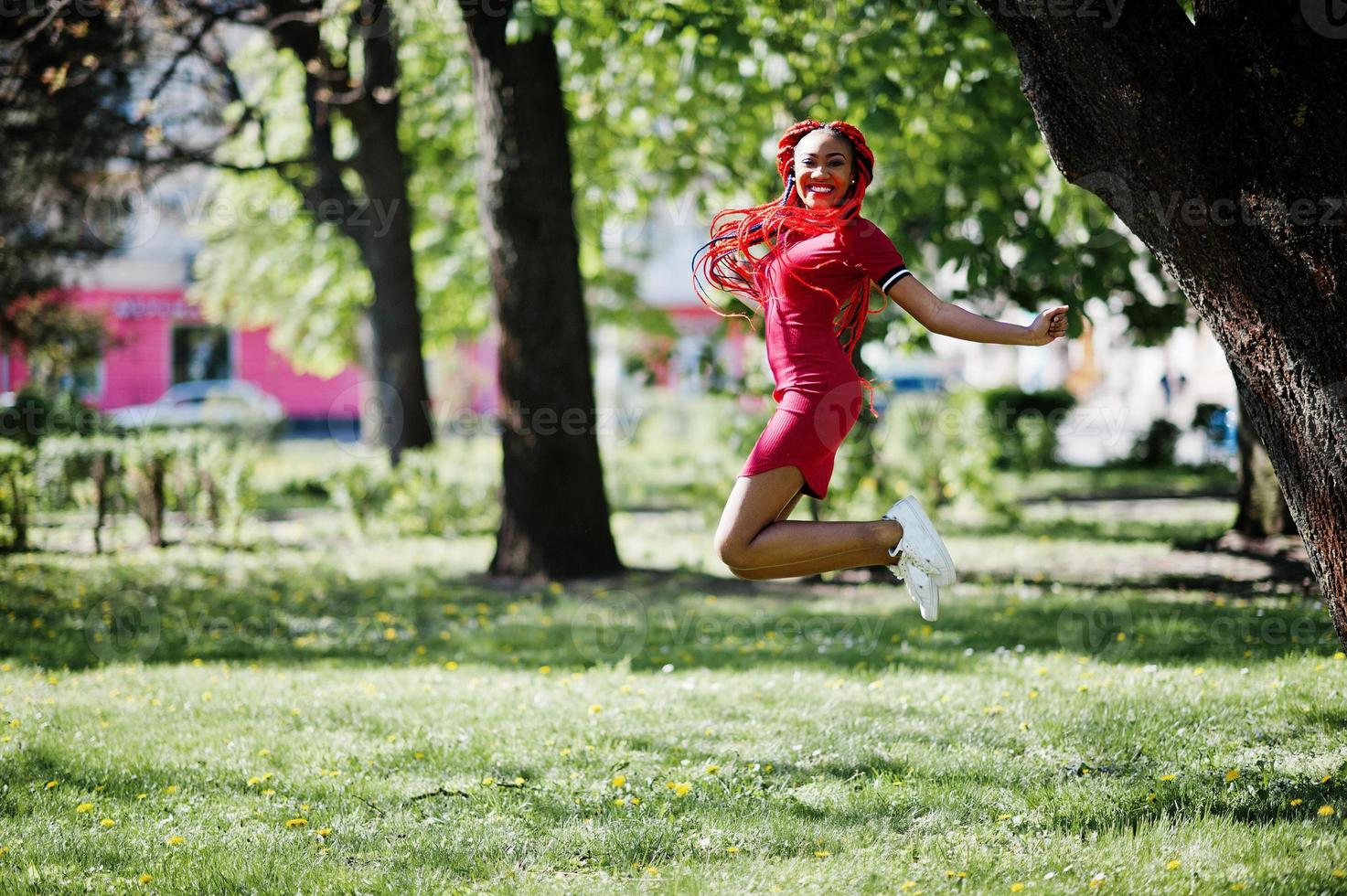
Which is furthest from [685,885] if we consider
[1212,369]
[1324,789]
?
[1212,369]

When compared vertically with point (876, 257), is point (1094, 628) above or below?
below

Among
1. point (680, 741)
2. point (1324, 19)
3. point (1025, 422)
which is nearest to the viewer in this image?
point (1324, 19)

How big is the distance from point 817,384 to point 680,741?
5.91 feet

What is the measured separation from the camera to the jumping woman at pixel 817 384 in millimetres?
4457

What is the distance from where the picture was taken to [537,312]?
9969 mm

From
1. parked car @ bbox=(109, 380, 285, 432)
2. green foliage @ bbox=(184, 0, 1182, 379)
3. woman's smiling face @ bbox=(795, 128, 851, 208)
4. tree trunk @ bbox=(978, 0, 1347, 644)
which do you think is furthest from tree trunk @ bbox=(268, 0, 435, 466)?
tree trunk @ bbox=(978, 0, 1347, 644)

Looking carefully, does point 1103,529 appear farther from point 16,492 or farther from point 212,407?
point 212,407

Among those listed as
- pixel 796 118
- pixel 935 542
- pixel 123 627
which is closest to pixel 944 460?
pixel 796 118

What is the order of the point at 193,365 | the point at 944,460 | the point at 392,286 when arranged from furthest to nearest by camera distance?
the point at 193,365, the point at 392,286, the point at 944,460

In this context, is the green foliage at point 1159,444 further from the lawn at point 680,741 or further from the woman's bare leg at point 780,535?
the woman's bare leg at point 780,535

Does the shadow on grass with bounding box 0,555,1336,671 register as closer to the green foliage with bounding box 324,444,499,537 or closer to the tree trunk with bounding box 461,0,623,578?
the tree trunk with bounding box 461,0,623,578

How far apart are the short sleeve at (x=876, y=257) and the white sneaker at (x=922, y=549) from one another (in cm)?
88

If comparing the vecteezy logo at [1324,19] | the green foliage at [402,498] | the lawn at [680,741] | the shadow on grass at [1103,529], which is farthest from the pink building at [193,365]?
the vecteezy logo at [1324,19]

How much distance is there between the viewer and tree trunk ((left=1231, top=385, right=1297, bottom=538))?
10867mm
